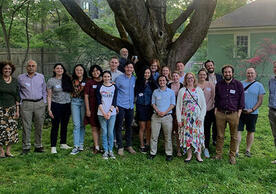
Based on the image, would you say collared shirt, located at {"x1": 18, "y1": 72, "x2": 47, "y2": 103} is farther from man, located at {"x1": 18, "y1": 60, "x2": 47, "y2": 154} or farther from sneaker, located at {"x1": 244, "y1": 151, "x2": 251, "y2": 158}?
sneaker, located at {"x1": 244, "y1": 151, "x2": 251, "y2": 158}

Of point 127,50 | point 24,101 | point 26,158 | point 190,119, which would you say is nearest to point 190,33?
point 127,50

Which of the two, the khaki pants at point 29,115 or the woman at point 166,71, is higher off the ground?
the woman at point 166,71

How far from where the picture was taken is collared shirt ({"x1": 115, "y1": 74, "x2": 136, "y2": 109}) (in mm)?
6392

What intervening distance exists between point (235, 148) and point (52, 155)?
3709mm

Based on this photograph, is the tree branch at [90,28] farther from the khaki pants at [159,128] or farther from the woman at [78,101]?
the khaki pants at [159,128]

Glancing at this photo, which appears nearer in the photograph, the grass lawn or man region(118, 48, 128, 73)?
the grass lawn

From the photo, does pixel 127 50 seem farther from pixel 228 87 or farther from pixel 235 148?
pixel 235 148

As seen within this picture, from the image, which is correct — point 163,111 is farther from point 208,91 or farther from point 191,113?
point 208,91

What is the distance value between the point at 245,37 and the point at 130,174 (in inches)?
698

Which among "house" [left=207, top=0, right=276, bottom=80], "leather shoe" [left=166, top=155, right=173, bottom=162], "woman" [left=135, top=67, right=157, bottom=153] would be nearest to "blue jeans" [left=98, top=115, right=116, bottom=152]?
"woman" [left=135, top=67, right=157, bottom=153]

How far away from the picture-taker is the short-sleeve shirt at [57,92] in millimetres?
6449

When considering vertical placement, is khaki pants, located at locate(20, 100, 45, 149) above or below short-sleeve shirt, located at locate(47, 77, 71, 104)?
below

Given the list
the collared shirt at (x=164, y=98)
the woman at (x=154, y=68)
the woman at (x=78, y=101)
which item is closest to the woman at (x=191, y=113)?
the collared shirt at (x=164, y=98)

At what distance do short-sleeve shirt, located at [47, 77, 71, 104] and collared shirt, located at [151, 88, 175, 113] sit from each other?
6.35ft
